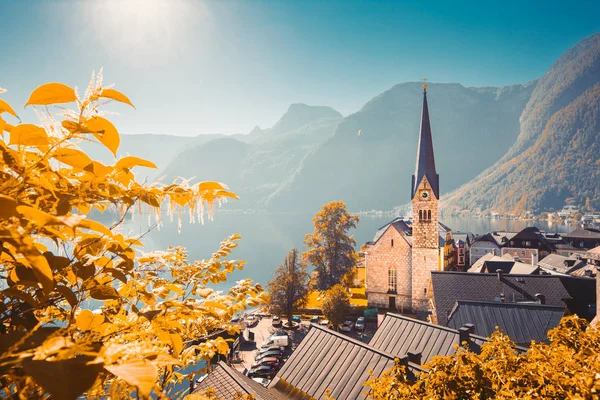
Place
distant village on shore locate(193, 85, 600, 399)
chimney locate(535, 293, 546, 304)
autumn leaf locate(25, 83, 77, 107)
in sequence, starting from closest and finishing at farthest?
autumn leaf locate(25, 83, 77, 107) < distant village on shore locate(193, 85, 600, 399) < chimney locate(535, 293, 546, 304)

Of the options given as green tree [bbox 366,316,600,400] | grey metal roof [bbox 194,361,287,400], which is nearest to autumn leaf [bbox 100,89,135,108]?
green tree [bbox 366,316,600,400]

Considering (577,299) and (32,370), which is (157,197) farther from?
(577,299)

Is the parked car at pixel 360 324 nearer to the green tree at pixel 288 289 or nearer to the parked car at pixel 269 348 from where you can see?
the green tree at pixel 288 289

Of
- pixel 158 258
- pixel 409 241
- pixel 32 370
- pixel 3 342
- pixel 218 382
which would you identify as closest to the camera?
pixel 32 370

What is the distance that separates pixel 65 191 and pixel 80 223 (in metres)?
1.17

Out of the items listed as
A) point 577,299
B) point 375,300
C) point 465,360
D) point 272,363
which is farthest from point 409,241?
point 465,360

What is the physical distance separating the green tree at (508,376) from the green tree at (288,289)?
86.9 feet

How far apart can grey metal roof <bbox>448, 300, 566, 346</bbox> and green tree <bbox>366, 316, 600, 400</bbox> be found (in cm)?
1362

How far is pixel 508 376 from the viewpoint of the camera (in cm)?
323

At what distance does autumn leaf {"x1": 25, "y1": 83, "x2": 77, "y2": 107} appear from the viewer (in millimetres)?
1230

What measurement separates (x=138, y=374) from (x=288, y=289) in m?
30.5

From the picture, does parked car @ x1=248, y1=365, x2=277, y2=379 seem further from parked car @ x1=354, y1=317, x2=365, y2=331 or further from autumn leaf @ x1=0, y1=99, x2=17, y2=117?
autumn leaf @ x1=0, y1=99, x2=17, y2=117

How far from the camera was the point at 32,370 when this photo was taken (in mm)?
823

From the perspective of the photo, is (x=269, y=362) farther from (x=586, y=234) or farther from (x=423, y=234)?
(x=586, y=234)
